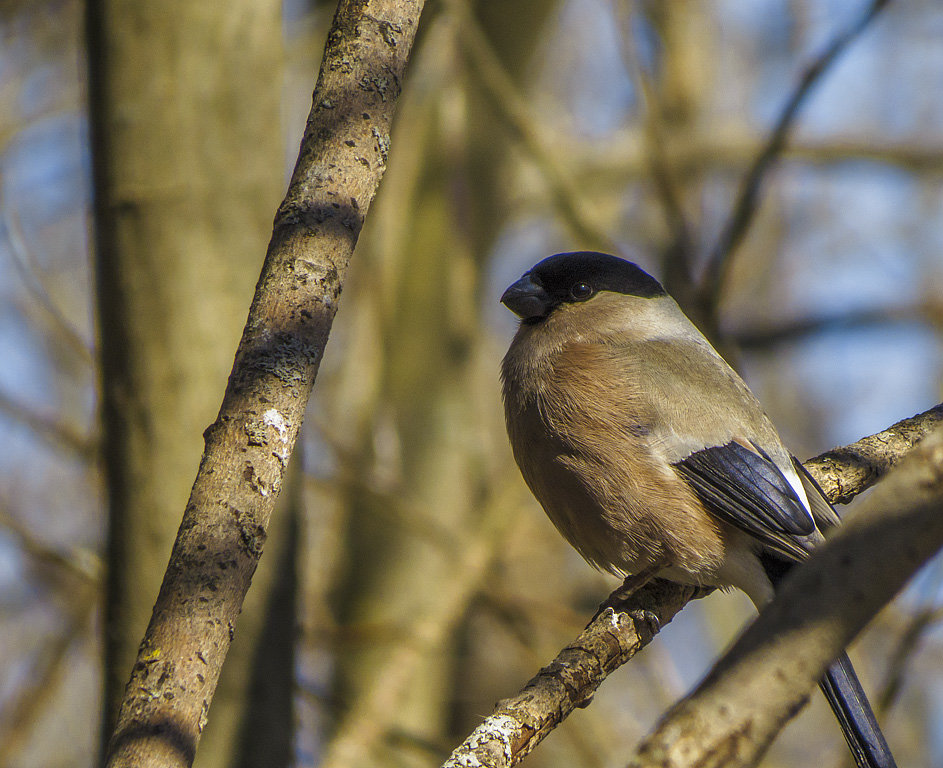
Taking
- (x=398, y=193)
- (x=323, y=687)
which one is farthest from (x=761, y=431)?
(x=323, y=687)

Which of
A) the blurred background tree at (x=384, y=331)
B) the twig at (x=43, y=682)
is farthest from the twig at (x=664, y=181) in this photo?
the twig at (x=43, y=682)

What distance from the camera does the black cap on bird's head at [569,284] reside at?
3.81m

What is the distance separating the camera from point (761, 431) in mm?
3352

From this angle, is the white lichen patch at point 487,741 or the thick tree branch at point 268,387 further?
the white lichen patch at point 487,741

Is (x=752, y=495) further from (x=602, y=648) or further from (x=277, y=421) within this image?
(x=277, y=421)

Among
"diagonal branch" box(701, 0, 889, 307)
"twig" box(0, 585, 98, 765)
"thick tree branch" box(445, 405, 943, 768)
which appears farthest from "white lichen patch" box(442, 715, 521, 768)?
"twig" box(0, 585, 98, 765)

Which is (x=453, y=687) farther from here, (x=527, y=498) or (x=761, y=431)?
(x=761, y=431)

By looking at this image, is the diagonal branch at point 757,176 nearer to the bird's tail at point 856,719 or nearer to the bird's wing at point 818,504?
the bird's wing at point 818,504

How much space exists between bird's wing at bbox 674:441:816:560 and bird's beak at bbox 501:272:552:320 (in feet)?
3.13

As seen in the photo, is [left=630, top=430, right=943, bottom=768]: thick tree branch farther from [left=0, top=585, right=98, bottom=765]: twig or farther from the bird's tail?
[left=0, top=585, right=98, bottom=765]: twig

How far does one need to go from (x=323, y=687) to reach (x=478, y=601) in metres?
1.55

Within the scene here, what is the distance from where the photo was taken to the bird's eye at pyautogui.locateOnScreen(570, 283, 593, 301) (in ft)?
12.5

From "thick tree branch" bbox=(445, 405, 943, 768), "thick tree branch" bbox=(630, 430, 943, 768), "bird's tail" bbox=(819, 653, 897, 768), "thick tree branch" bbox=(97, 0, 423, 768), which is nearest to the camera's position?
"thick tree branch" bbox=(630, 430, 943, 768)

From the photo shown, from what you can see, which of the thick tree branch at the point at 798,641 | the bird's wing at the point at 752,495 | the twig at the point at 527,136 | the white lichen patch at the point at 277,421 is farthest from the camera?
the twig at the point at 527,136
